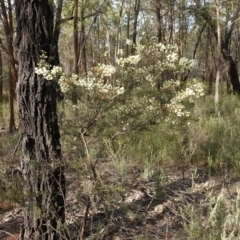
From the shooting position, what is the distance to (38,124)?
8.43 feet

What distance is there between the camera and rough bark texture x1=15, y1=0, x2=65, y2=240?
8.11ft

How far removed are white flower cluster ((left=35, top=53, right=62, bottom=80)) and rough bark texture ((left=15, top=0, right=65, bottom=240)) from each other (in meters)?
0.15

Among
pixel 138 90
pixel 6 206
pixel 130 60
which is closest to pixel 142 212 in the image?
pixel 138 90

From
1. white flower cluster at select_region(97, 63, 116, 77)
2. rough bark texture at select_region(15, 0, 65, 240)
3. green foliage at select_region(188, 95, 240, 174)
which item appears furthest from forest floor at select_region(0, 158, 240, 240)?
white flower cluster at select_region(97, 63, 116, 77)

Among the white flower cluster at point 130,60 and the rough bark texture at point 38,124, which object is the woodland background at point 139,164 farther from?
the rough bark texture at point 38,124

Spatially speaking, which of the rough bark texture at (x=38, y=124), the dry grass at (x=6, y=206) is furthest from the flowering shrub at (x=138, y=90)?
the dry grass at (x=6, y=206)

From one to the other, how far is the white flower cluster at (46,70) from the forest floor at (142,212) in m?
1.14

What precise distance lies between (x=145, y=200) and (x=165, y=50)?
1.82 m

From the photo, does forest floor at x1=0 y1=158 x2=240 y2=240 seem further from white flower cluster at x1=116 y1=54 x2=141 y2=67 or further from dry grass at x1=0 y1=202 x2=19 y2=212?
white flower cluster at x1=116 y1=54 x2=141 y2=67

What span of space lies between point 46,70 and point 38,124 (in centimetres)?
53

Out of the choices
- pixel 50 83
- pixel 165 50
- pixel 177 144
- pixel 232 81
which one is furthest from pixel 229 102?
pixel 50 83

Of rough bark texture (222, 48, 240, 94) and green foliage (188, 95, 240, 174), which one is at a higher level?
rough bark texture (222, 48, 240, 94)

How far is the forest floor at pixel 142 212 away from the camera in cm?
289

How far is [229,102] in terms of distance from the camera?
8945 mm
